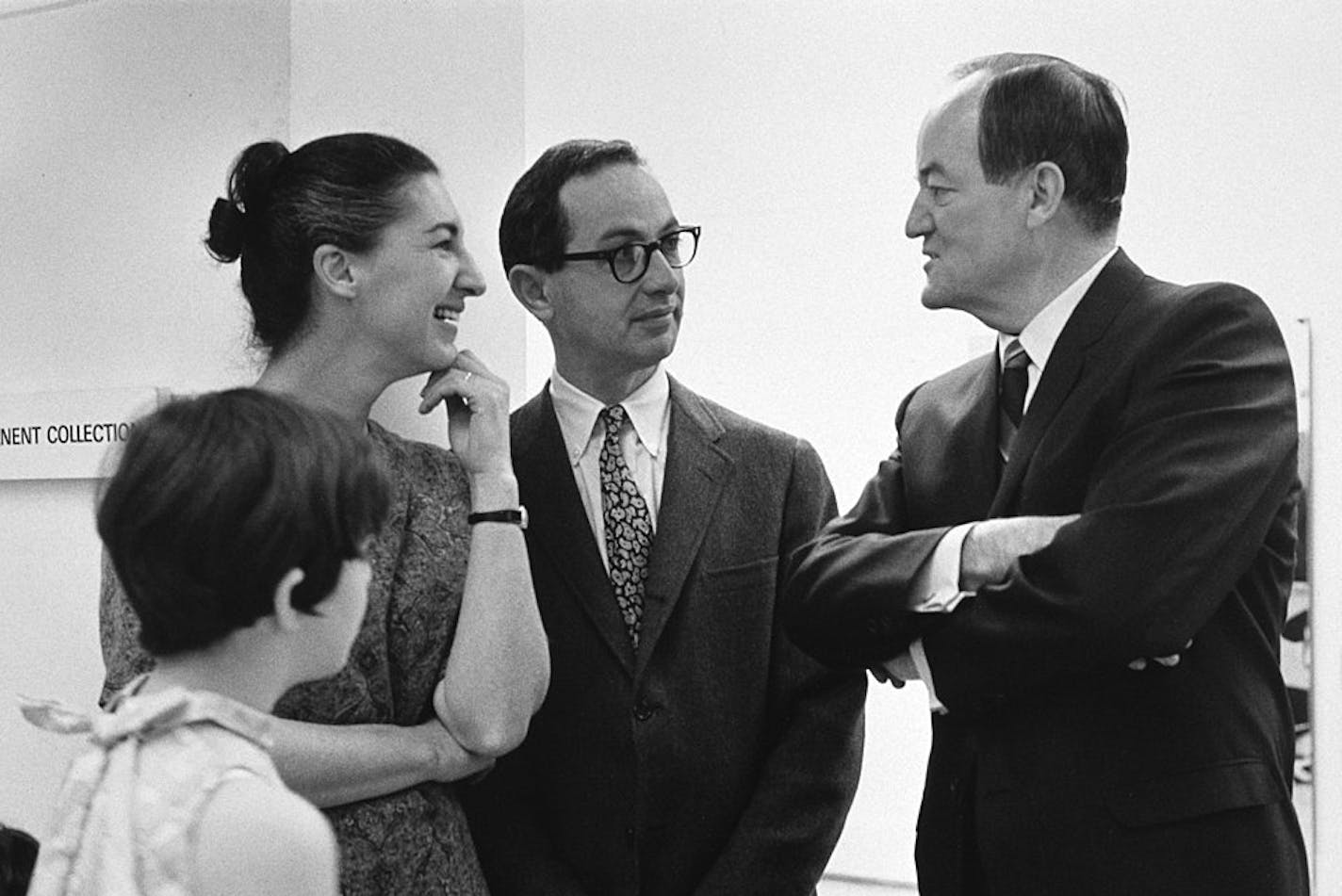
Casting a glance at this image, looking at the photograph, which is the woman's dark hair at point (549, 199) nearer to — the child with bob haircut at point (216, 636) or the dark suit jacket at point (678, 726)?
the dark suit jacket at point (678, 726)

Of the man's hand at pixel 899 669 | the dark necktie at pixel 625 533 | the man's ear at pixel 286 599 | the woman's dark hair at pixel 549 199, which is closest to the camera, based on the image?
the man's ear at pixel 286 599

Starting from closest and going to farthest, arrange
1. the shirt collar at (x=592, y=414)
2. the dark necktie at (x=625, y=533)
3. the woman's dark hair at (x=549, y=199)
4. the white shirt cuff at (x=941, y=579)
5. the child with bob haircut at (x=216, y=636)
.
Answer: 1. the child with bob haircut at (x=216, y=636)
2. the white shirt cuff at (x=941, y=579)
3. the dark necktie at (x=625, y=533)
4. the shirt collar at (x=592, y=414)
5. the woman's dark hair at (x=549, y=199)

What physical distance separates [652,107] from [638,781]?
168 cm

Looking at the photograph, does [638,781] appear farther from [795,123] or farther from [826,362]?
[795,123]

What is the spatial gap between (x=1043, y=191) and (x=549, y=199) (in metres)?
0.94

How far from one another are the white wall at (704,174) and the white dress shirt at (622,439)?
54cm

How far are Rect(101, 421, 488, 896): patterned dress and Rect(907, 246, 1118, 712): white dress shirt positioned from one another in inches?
27.4

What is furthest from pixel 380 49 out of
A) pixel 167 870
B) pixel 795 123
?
pixel 167 870

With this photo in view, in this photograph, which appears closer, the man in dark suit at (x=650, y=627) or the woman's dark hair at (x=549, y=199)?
the man in dark suit at (x=650, y=627)

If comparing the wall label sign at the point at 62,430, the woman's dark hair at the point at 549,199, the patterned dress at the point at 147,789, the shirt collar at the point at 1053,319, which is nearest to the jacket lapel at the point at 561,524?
the woman's dark hair at the point at 549,199

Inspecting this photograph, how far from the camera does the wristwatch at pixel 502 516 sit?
244cm

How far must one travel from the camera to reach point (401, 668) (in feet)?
7.88

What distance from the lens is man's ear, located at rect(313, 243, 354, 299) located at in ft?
8.25

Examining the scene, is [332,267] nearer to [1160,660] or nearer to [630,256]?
[630,256]
